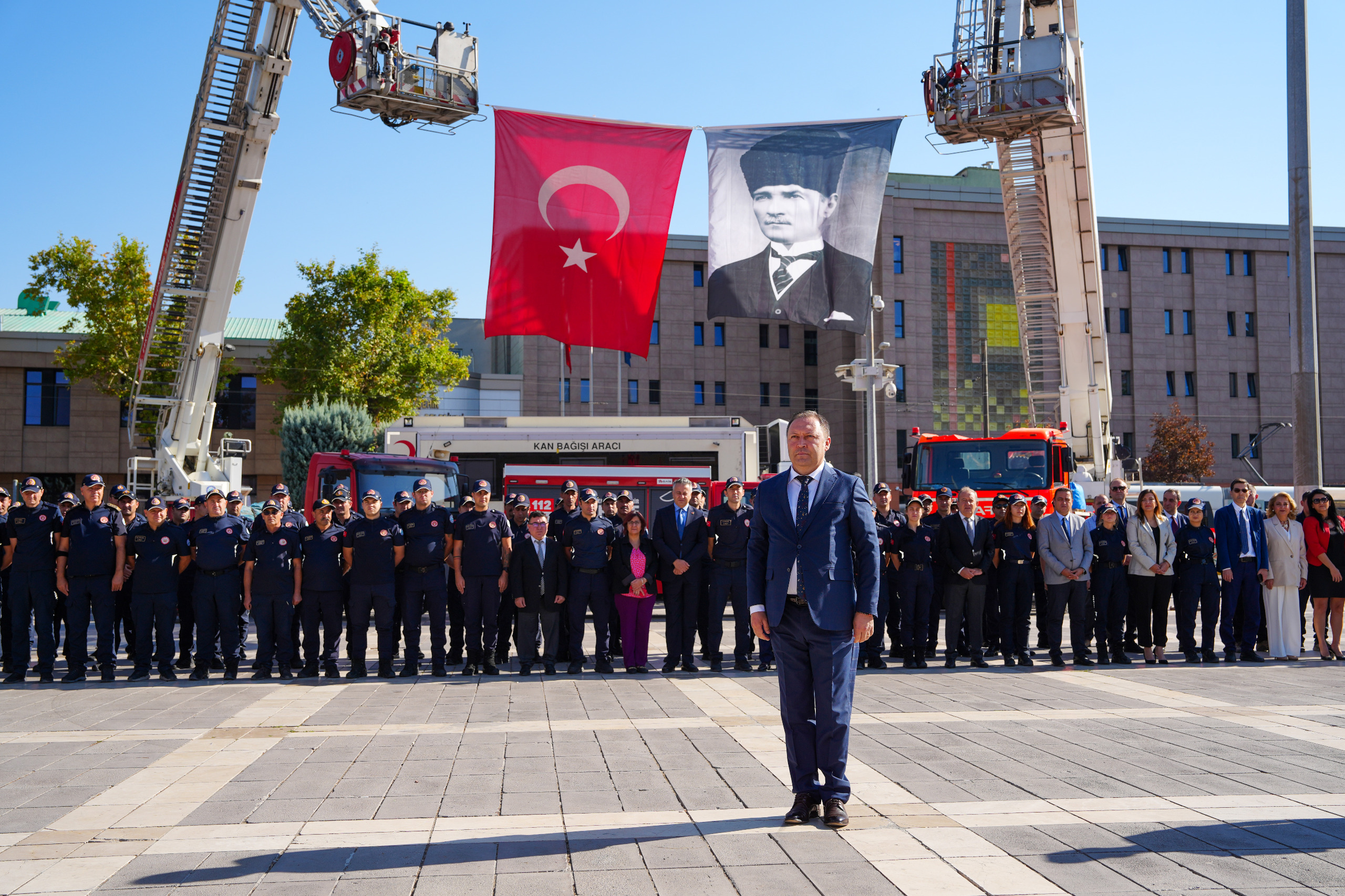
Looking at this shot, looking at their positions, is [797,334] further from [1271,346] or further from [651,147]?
[651,147]

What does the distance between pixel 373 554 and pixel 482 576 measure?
1143 millimetres

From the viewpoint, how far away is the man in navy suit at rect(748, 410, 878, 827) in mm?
5473

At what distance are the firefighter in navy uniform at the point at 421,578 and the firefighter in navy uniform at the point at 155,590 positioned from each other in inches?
89.1

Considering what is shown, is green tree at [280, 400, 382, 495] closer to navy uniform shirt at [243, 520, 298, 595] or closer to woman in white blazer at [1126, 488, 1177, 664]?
navy uniform shirt at [243, 520, 298, 595]

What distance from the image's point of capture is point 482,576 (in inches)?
462

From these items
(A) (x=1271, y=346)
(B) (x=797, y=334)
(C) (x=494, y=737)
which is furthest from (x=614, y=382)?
(C) (x=494, y=737)

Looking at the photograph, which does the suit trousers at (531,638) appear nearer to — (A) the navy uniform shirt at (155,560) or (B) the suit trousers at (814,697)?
(A) the navy uniform shirt at (155,560)

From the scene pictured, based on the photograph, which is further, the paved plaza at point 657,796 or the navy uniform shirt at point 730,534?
the navy uniform shirt at point 730,534

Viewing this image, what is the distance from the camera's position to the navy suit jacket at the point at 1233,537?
1246 cm

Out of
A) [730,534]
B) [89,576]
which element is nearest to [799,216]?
[730,534]

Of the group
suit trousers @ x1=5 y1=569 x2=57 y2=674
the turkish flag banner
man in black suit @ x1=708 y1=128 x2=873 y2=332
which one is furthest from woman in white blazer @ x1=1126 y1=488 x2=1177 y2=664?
suit trousers @ x1=5 y1=569 x2=57 y2=674

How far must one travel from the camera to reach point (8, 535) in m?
11.2

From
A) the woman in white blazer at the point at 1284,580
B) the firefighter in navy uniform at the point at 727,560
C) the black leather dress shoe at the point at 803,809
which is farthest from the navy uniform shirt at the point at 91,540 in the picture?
the woman in white blazer at the point at 1284,580

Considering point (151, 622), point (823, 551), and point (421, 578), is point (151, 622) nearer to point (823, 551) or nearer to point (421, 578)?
point (421, 578)
